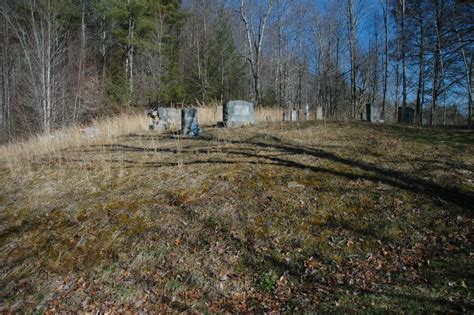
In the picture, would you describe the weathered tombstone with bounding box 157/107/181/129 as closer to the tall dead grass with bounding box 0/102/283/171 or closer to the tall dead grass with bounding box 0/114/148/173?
the tall dead grass with bounding box 0/102/283/171

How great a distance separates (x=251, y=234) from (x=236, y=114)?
21.8ft

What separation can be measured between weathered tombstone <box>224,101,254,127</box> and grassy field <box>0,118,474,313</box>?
13.3 ft

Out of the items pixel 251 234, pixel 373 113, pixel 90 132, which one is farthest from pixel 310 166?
pixel 90 132

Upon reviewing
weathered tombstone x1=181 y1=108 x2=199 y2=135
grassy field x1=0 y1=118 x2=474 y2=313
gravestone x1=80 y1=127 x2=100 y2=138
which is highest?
weathered tombstone x1=181 y1=108 x2=199 y2=135

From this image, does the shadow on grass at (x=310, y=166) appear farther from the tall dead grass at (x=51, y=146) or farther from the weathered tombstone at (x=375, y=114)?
the weathered tombstone at (x=375, y=114)

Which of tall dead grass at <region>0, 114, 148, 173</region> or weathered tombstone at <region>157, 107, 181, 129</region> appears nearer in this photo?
tall dead grass at <region>0, 114, 148, 173</region>

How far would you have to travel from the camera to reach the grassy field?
267 cm

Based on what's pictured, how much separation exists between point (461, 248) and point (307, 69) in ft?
85.0

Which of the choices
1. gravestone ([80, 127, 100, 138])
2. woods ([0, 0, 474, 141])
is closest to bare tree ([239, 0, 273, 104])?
woods ([0, 0, 474, 141])

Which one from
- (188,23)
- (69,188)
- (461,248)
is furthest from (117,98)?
(461,248)

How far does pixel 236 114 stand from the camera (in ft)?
31.7

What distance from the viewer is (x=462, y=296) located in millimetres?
2307

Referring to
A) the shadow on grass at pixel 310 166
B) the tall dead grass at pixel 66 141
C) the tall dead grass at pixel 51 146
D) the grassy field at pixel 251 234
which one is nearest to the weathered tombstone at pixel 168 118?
the tall dead grass at pixel 66 141

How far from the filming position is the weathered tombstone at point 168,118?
11.1m
